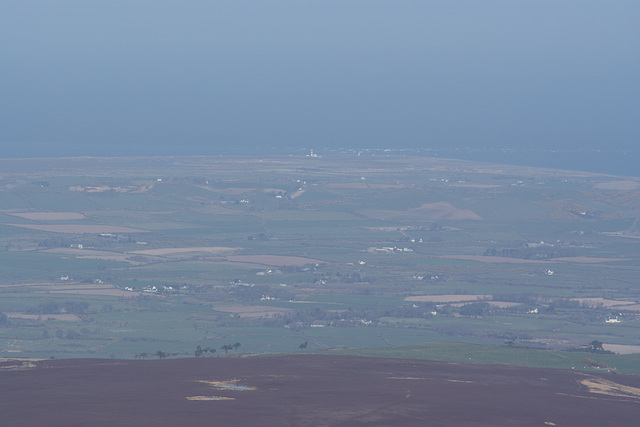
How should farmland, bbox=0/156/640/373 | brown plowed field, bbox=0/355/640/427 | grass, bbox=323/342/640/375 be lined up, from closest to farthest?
1. brown plowed field, bbox=0/355/640/427
2. grass, bbox=323/342/640/375
3. farmland, bbox=0/156/640/373

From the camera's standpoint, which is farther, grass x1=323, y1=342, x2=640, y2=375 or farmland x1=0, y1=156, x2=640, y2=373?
farmland x1=0, y1=156, x2=640, y2=373

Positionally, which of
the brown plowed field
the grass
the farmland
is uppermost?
the brown plowed field

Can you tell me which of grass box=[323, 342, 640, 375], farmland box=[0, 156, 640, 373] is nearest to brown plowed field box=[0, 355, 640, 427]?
grass box=[323, 342, 640, 375]

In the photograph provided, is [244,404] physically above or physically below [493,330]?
above

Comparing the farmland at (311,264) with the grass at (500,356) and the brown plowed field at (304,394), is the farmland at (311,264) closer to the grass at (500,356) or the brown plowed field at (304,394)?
the grass at (500,356)

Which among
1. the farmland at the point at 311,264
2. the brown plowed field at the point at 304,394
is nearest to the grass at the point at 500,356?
the farmland at the point at 311,264

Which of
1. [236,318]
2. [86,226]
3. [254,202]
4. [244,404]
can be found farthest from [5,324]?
[254,202]

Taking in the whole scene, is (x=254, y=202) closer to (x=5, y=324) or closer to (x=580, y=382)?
(x=5, y=324)

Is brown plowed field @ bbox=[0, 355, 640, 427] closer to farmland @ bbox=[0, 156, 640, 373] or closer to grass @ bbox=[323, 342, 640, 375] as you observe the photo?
grass @ bbox=[323, 342, 640, 375]
